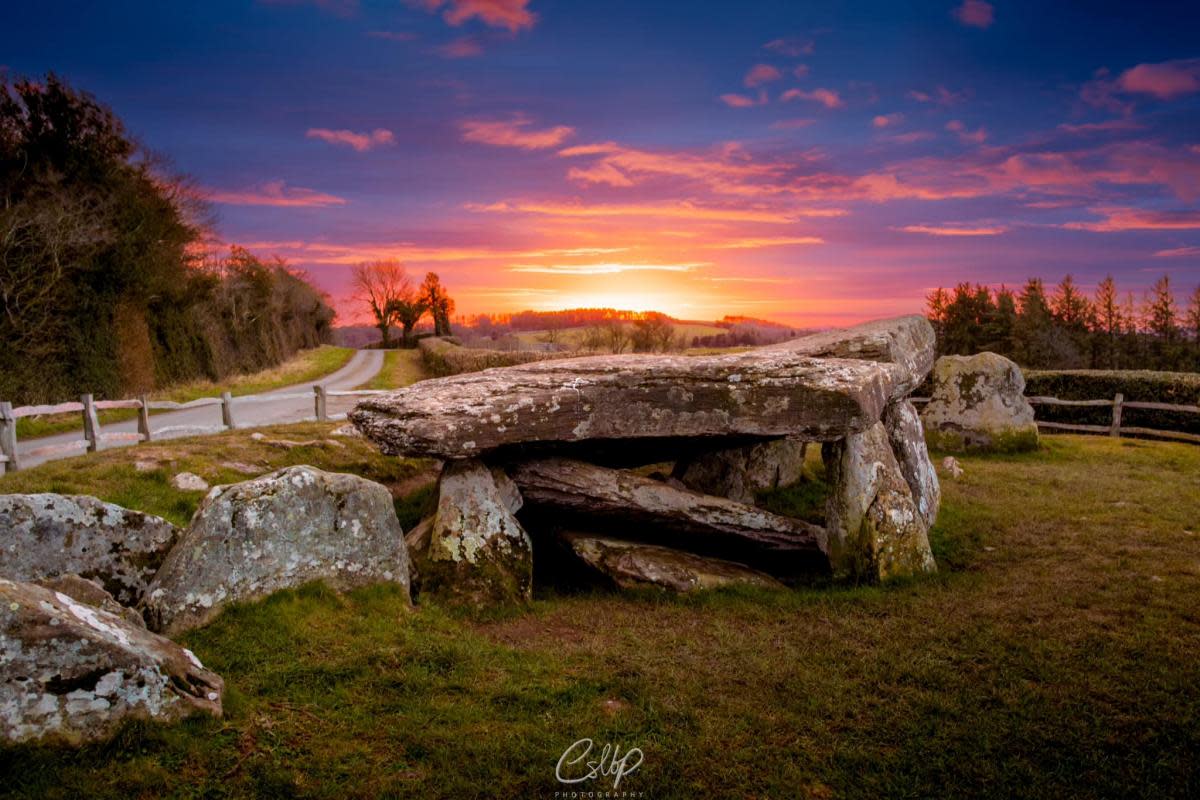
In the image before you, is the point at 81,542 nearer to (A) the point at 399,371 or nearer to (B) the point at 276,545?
(B) the point at 276,545

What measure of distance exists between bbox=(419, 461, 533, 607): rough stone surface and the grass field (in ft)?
1.17

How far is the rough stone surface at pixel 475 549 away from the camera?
7.20 m

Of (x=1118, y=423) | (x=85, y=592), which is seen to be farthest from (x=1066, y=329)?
(x=85, y=592)

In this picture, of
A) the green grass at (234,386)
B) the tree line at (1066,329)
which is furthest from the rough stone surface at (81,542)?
the tree line at (1066,329)

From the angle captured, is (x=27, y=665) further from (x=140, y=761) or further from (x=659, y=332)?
(x=659, y=332)

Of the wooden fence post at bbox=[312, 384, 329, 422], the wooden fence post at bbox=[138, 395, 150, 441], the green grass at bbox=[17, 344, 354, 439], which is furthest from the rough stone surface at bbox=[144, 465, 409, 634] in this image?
the green grass at bbox=[17, 344, 354, 439]

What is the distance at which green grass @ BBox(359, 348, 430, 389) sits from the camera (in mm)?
32844

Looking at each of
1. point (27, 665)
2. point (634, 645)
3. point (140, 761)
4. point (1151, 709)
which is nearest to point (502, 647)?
point (634, 645)

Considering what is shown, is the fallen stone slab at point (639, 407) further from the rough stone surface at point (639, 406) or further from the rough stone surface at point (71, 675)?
the rough stone surface at point (71, 675)

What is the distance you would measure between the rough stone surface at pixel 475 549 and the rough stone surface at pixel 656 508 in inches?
28.3

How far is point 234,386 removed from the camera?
96.2 ft

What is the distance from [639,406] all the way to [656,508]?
121cm

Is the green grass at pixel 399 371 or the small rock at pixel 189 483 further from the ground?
the green grass at pixel 399 371

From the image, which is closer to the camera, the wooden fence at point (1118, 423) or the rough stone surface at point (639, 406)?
the rough stone surface at point (639, 406)
